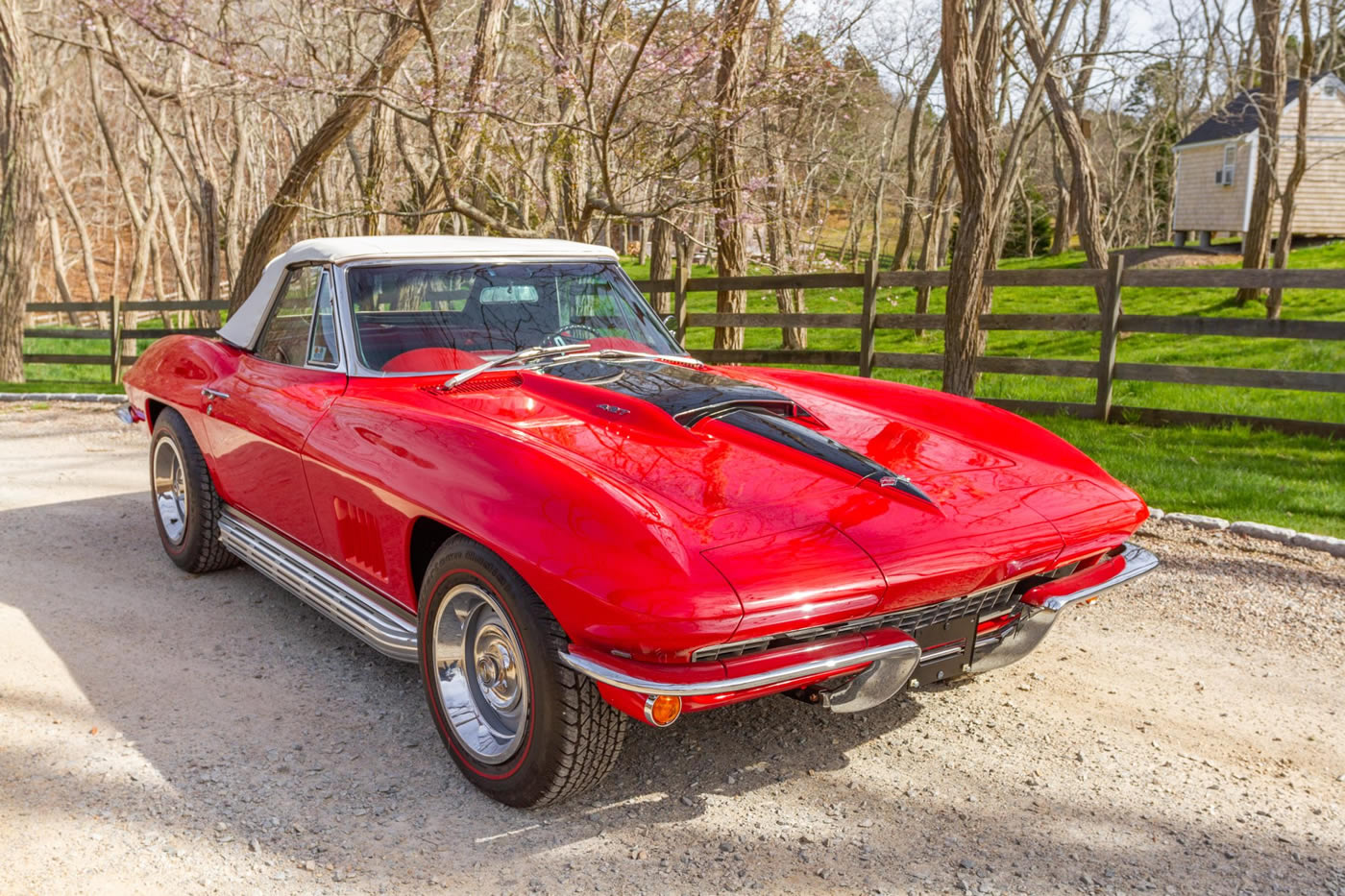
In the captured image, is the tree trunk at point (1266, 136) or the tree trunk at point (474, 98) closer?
the tree trunk at point (474, 98)

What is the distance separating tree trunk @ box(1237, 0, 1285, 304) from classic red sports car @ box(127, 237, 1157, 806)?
13.4 m

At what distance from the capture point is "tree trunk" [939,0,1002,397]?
23.7 ft

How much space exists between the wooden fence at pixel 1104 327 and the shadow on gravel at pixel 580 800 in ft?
12.7

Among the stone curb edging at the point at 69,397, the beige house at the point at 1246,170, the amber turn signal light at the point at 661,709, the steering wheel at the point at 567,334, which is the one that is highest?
the beige house at the point at 1246,170

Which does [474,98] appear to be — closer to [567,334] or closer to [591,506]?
[567,334]

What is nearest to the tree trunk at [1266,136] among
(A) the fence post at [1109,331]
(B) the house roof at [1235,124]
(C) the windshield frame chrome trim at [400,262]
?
(A) the fence post at [1109,331]

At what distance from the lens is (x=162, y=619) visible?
4.40 m

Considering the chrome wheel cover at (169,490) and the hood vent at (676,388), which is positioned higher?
the hood vent at (676,388)

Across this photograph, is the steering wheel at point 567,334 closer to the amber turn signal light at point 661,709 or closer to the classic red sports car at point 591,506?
the classic red sports car at point 591,506

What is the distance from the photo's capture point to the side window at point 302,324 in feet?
13.2

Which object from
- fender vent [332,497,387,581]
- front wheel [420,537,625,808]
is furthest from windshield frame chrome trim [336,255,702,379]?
front wheel [420,537,625,808]

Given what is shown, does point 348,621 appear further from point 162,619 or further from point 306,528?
point 162,619

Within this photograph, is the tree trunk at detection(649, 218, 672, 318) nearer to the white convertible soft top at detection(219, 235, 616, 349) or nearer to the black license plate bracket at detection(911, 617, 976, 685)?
the white convertible soft top at detection(219, 235, 616, 349)

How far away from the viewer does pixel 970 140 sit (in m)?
7.32
